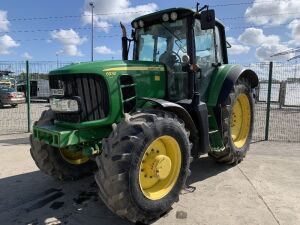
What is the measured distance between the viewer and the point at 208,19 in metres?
4.81

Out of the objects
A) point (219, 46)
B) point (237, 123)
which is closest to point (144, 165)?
point (219, 46)

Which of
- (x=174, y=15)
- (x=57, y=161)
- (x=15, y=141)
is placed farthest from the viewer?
A: (x=15, y=141)

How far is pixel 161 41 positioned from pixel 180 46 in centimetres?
38

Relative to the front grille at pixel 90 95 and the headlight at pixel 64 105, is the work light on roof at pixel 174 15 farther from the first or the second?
the headlight at pixel 64 105

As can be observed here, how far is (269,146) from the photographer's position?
27.8ft

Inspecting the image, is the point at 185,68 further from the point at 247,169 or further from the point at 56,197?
the point at 56,197

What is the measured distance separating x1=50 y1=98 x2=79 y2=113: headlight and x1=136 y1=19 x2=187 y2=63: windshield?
1807mm

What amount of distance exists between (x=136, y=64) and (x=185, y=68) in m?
0.85

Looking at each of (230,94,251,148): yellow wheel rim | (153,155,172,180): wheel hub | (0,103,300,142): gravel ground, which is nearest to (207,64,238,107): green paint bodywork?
(230,94,251,148): yellow wheel rim

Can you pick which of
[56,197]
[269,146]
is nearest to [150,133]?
[56,197]

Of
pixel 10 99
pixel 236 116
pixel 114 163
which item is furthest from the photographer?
pixel 10 99

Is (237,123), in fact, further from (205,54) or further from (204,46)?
(204,46)

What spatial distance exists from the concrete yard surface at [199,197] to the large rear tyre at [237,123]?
10.6 inches

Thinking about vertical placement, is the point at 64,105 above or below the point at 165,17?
below
